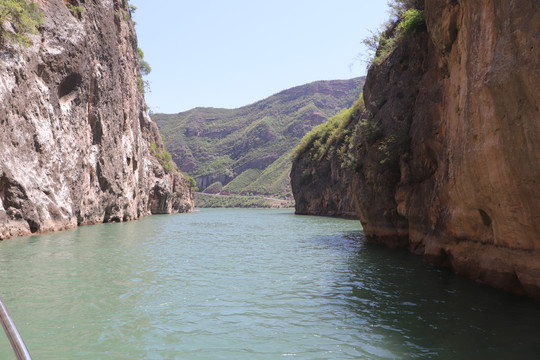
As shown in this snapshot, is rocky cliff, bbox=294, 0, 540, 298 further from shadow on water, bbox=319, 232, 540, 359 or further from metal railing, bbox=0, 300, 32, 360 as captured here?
metal railing, bbox=0, 300, 32, 360

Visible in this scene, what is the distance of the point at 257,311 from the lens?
8.22m

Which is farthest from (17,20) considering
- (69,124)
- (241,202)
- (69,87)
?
(241,202)

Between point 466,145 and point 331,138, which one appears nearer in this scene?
point 466,145

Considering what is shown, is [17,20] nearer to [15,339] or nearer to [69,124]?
[69,124]

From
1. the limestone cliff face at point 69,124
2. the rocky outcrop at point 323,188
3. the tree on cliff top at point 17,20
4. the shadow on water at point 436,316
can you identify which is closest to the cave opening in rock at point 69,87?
the limestone cliff face at point 69,124

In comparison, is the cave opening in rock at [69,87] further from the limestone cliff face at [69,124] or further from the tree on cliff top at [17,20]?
the tree on cliff top at [17,20]

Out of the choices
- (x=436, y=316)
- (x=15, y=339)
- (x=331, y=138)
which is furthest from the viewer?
(x=331, y=138)

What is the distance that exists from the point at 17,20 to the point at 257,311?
22452 millimetres

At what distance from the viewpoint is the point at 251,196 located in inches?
5103

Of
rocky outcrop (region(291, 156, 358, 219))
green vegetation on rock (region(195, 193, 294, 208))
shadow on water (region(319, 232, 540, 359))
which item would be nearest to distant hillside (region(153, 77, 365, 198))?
green vegetation on rock (region(195, 193, 294, 208))

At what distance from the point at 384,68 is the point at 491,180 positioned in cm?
1286

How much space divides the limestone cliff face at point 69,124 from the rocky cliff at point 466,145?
17518 millimetres

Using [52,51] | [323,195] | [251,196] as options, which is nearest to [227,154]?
[251,196]

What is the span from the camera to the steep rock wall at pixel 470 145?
24.7ft
